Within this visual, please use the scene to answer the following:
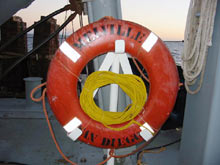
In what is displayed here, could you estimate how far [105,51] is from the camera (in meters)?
1.32

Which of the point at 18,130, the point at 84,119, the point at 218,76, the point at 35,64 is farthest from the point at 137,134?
the point at 35,64

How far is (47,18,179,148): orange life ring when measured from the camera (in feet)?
4.15

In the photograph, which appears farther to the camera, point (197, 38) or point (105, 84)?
point (105, 84)

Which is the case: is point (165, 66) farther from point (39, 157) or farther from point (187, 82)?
point (39, 157)

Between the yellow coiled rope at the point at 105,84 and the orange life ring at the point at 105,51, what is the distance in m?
0.05

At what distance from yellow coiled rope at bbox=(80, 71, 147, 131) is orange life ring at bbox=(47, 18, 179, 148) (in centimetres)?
5

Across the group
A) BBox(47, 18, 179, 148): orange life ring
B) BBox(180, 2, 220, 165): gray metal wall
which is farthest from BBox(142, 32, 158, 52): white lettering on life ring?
BBox(180, 2, 220, 165): gray metal wall

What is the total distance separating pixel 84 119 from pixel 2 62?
12.5 ft

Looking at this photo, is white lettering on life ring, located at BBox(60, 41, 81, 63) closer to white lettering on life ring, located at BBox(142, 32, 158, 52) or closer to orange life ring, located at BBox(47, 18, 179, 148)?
orange life ring, located at BBox(47, 18, 179, 148)

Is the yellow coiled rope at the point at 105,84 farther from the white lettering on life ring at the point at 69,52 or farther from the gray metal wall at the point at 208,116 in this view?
the gray metal wall at the point at 208,116

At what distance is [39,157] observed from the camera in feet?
6.66

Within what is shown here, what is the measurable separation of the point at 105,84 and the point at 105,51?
0.72ft

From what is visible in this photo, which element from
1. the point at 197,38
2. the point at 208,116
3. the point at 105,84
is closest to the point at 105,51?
the point at 105,84

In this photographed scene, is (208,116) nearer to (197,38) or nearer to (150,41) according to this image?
(197,38)
